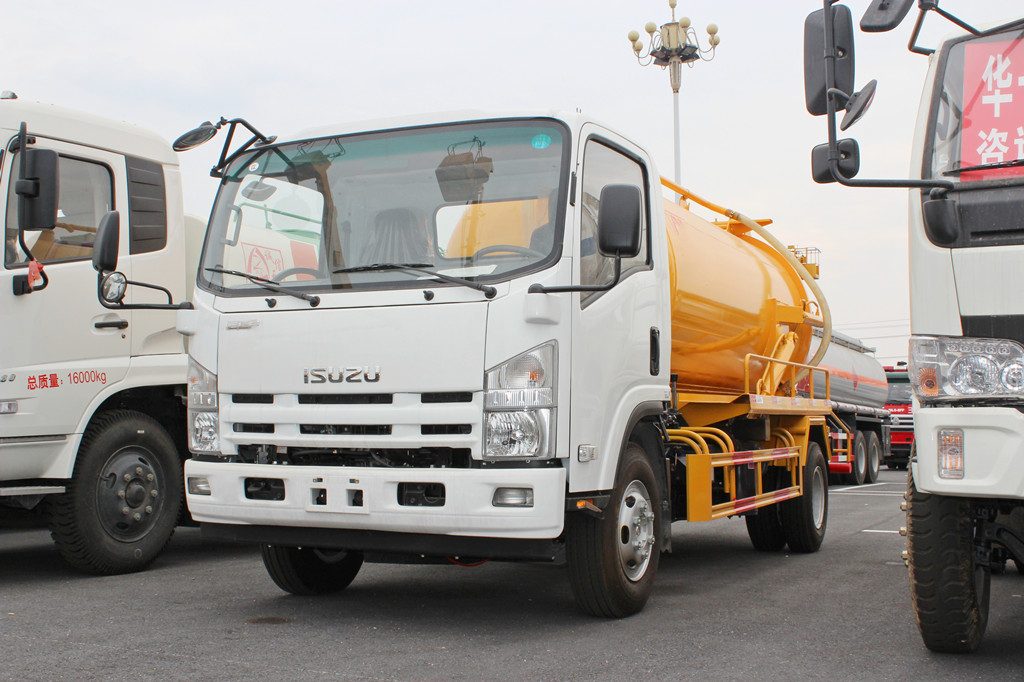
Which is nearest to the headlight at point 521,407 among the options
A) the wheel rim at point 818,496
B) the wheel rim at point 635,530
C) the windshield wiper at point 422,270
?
the windshield wiper at point 422,270

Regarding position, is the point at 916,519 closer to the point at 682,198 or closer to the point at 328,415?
the point at 328,415

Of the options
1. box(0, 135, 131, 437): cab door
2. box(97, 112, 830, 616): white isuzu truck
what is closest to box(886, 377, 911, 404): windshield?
box(97, 112, 830, 616): white isuzu truck

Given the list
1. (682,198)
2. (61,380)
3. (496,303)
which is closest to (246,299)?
(496,303)

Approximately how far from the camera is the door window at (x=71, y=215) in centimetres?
648

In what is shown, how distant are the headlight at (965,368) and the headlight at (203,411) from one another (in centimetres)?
331

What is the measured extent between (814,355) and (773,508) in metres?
1.86

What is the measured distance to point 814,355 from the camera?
32.3ft

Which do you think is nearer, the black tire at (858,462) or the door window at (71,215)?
the door window at (71,215)

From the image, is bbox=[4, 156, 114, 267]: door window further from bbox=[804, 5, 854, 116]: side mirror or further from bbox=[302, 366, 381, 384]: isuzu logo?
bbox=[804, 5, 854, 116]: side mirror

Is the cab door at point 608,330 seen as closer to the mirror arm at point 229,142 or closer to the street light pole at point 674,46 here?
the mirror arm at point 229,142

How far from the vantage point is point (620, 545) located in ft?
17.9

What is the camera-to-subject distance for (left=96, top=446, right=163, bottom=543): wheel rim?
7.02 meters

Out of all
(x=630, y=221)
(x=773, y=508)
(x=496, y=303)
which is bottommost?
(x=773, y=508)

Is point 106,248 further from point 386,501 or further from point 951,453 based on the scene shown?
point 951,453
